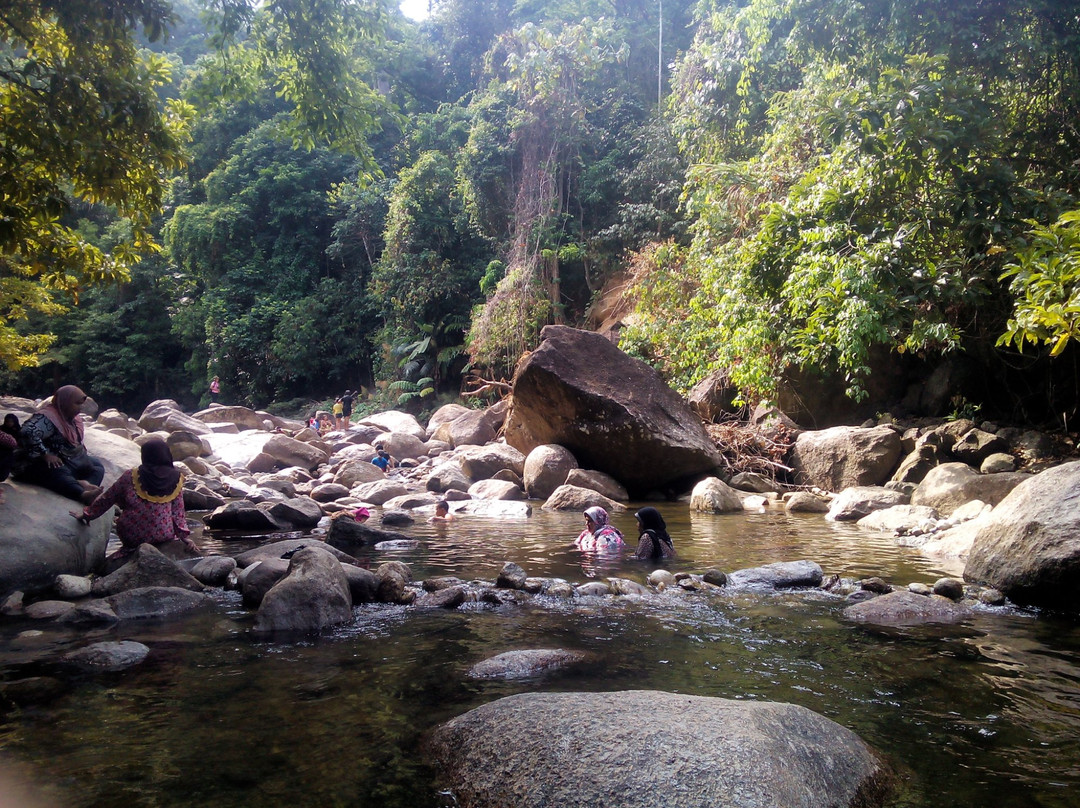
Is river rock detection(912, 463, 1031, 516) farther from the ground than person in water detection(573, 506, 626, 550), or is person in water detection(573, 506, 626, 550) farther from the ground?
river rock detection(912, 463, 1031, 516)

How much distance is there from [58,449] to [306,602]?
3476mm

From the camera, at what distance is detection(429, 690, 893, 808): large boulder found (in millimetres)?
2457

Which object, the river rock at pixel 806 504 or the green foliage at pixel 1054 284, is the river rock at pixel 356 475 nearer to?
the river rock at pixel 806 504

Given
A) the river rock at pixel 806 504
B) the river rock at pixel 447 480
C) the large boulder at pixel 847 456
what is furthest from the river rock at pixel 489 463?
the large boulder at pixel 847 456

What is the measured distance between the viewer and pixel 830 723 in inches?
118

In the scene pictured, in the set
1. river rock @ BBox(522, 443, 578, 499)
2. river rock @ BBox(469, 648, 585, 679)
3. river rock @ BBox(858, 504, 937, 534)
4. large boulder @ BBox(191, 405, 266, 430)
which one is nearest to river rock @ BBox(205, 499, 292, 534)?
river rock @ BBox(522, 443, 578, 499)

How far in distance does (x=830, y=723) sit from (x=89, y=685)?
12.1 ft

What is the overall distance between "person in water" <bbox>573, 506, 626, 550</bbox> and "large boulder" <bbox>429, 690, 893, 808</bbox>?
5.16 m

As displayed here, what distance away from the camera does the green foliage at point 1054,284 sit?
4.97 metres

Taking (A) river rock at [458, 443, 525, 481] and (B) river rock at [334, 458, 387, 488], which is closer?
(B) river rock at [334, 458, 387, 488]

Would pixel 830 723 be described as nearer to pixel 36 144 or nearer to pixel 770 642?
pixel 770 642

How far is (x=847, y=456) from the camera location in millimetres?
11836

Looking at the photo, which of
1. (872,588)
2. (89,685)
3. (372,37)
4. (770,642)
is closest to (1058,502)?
(872,588)

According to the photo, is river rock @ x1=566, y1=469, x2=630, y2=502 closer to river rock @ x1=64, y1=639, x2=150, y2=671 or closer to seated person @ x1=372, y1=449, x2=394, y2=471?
seated person @ x1=372, y1=449, x2=394, y2=471
